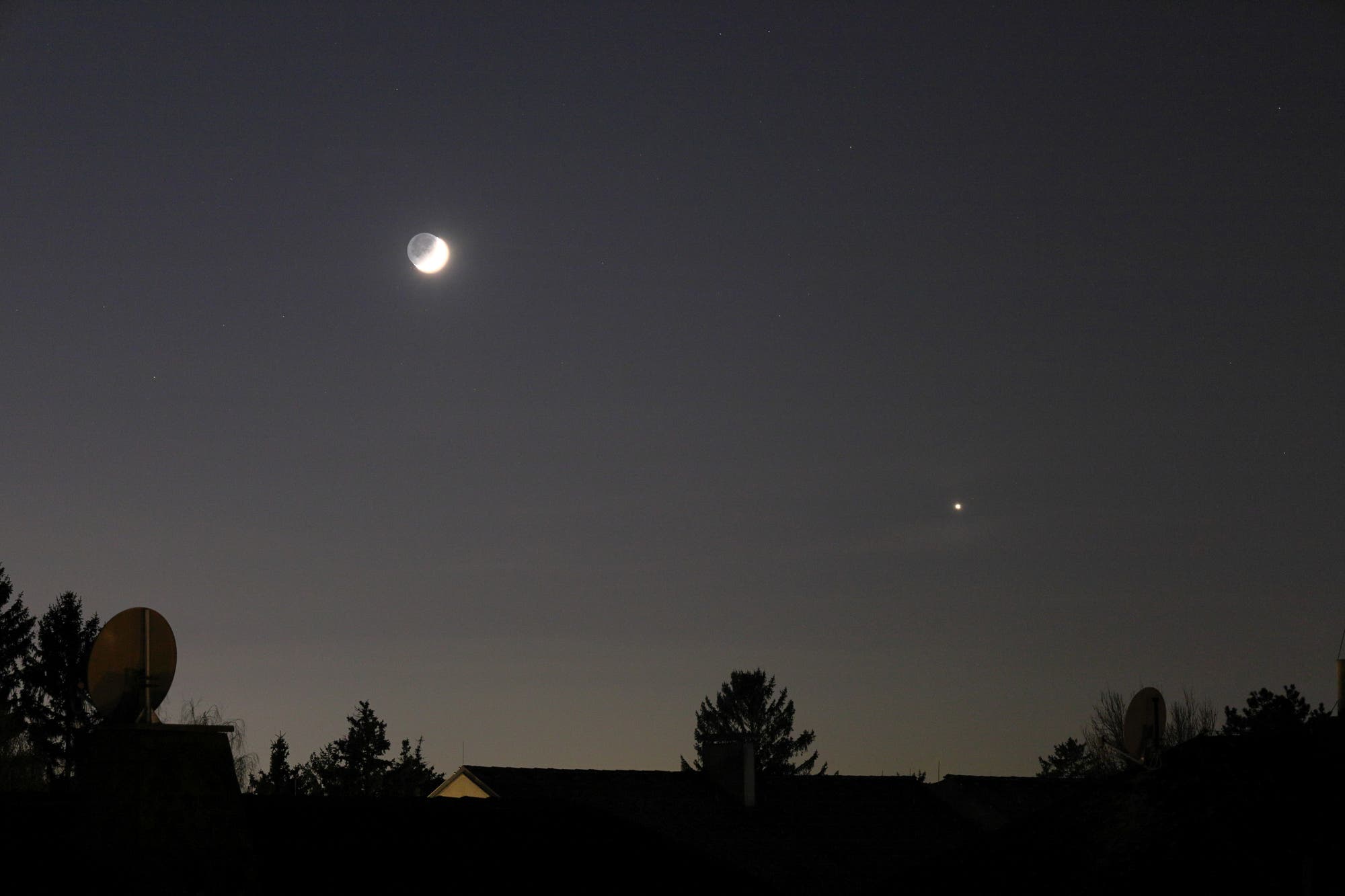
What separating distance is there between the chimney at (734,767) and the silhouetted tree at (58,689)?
54873mm

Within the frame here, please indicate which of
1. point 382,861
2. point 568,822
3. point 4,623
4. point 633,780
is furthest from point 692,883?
point 4,623

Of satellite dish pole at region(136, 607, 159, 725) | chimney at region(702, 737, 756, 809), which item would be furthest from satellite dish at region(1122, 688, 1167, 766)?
chimney at region(702, 737, 756, 809)

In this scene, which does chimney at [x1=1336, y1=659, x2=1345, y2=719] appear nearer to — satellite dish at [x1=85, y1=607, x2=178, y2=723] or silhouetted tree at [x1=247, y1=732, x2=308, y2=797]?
satellite dish at [x1=85, y1=607, x2=178, y2=723]

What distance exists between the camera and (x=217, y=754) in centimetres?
1783

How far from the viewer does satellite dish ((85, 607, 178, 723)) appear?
1758 centimetres

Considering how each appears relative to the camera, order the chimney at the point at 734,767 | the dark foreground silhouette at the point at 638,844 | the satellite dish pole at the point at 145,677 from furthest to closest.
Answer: the chimney at the point at 734,767 → the satellite dish pole at the point at 145,677 → the dark foreground silhouette at the point at 638,844

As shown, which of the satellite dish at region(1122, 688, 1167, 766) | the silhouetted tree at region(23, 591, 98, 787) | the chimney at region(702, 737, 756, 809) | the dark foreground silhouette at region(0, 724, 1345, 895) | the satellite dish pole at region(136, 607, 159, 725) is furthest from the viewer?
the silhouetted tree at region(23, 591, 98, 787)

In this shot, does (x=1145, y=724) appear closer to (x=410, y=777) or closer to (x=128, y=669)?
(x=128, y=669)

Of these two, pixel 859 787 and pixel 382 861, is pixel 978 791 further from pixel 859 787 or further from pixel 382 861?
pixel 382 861

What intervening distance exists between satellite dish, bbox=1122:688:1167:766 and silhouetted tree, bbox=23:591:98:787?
81841mm

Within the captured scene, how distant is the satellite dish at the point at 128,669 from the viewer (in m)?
17.6

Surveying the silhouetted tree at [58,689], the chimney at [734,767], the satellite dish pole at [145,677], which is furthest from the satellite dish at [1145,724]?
the silhouetted tree at [58,689]

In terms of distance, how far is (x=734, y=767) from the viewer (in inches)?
1945

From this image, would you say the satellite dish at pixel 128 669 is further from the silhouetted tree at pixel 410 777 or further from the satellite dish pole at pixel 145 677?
the silhouetted tree at pixel 410 777
